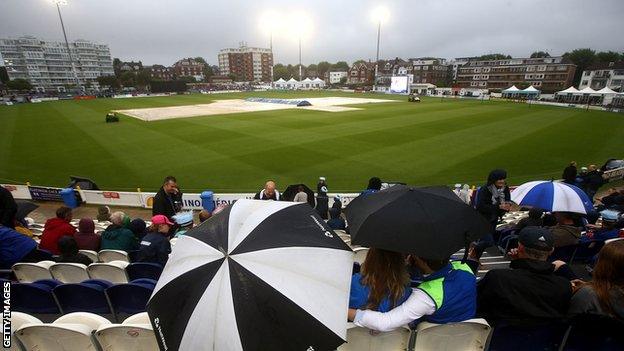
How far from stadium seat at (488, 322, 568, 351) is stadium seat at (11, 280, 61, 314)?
5515 mm

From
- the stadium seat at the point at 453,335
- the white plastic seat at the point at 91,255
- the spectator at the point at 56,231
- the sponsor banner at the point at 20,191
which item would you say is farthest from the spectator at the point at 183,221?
the sponsor banner at the point at 20,191

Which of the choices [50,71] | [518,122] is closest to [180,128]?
[518,122]

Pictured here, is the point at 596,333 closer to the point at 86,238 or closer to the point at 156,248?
the point at 156,248

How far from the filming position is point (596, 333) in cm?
267

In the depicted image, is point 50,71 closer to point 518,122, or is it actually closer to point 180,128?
point 180,128

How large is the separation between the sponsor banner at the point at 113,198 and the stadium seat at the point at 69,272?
8.41 m

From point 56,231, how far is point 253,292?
21.2ft

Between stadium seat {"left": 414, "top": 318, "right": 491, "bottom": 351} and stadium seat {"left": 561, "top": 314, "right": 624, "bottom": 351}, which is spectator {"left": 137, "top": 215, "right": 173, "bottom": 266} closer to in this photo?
stadium seat {"left": 414, "top": 318, "right": 491, "bottom": 351}

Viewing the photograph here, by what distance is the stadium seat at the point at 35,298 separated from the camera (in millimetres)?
4207

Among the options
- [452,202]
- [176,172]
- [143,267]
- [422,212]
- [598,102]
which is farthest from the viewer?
[598,102]

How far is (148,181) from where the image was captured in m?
15.4

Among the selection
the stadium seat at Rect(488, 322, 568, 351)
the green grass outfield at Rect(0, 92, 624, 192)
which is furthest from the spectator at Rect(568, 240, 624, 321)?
the green grass outfield at Rect(0, 92, 624, 192)

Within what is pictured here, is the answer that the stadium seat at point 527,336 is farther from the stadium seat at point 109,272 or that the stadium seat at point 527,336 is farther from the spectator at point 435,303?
the stadium seat at point 109,272

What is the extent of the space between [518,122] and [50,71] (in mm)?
179736
